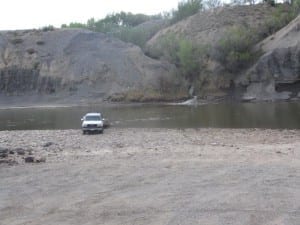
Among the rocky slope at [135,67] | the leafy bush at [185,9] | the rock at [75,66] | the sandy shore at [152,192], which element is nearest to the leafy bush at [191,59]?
the rocky slope at [135,67]

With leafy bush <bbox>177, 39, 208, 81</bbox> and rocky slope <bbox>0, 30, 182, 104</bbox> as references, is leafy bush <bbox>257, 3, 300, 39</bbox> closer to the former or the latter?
leafy bush <bbox>177, 39, 208, 81</bbox>

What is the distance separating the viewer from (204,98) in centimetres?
9475

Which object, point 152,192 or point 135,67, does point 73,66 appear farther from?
point 152,192

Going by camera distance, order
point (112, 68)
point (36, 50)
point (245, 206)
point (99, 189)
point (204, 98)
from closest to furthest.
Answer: point (245, 206), point (99, 189), point (204, 98), point (112, 68), point (36, 50)

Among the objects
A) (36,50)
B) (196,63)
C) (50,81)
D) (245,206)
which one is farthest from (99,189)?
(36,50)

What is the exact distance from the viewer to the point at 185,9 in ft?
475

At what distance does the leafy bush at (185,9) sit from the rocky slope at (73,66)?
2673 cm

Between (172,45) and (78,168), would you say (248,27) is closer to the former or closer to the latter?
(172,45)

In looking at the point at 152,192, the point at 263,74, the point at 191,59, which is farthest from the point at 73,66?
the point at 152,192

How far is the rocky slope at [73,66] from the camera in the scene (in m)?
107

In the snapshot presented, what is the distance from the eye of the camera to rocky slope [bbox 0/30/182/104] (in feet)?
350

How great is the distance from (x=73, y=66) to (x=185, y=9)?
4408 cm

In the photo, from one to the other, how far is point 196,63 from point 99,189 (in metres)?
92.7

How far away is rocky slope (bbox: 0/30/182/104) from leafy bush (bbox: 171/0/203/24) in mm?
26726
